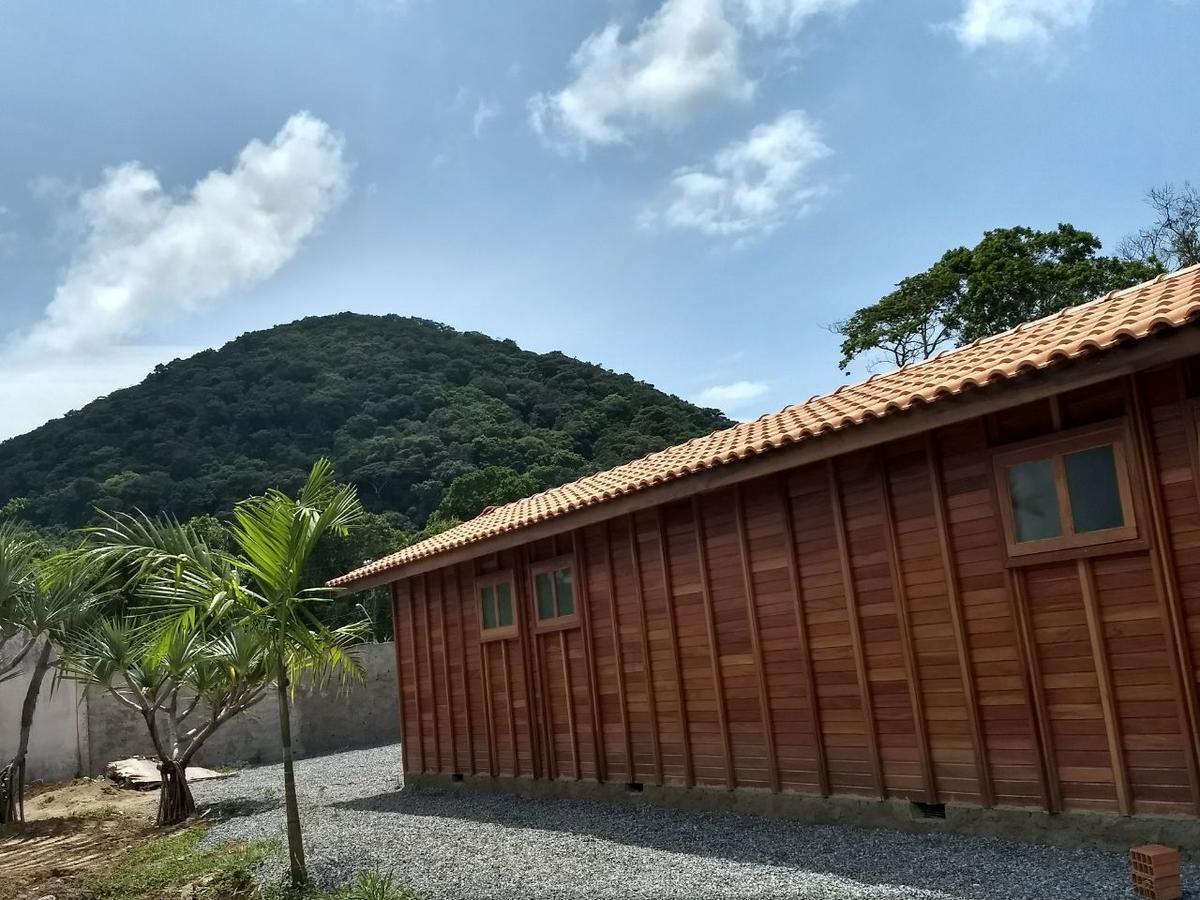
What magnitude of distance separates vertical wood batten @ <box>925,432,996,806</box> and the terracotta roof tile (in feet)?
1.99

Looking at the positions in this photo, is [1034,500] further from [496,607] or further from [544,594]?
[496,607]

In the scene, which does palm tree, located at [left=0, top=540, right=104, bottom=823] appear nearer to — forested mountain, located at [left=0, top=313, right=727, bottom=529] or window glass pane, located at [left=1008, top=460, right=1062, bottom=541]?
window glass pane, located at [left=1008, top=460, right=1062, bottom=541]

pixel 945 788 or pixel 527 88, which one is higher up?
pixel 527 88

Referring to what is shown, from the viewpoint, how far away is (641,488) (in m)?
8.72

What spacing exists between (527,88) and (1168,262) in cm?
2115

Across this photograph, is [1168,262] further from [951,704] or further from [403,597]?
[951,704]

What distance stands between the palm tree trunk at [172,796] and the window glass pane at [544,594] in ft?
16.4

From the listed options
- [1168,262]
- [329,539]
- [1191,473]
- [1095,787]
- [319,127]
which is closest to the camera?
[1191,473]

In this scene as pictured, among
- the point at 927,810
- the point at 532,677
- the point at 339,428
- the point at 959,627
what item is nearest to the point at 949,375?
the point at 959,627

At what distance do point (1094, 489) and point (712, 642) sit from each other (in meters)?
3.63

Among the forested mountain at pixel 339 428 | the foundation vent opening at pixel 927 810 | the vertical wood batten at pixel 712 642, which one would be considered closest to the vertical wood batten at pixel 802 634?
the foundation vent opening at pixel 927 810

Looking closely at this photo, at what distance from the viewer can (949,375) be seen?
715cm

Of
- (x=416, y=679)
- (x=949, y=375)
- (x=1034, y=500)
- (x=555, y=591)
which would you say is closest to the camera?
(x=1034, y=500)

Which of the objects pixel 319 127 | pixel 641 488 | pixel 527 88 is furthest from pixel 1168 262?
pixel 641 488
